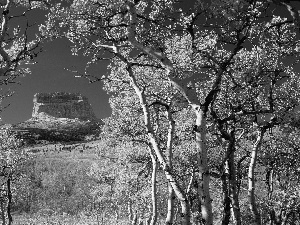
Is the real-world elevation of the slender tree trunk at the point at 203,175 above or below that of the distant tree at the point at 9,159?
below

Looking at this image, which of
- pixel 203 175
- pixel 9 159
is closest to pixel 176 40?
pixel 203 175

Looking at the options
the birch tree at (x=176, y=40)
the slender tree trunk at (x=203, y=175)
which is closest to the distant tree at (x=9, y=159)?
the birch tree at (x=176, y=40)

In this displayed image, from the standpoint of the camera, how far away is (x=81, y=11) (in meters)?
14.1

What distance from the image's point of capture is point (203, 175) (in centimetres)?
930

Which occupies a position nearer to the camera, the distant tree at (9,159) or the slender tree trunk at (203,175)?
the slender tree trunk at (203,175)

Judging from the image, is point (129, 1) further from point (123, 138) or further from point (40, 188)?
point (40, 188)

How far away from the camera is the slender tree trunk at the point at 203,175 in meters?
9.16

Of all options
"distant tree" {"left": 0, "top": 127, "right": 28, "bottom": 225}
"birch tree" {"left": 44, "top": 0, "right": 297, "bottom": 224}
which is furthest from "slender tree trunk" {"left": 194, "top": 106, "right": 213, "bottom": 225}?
"distant tree" {"left": 0, "top": 127, "right": 28, "bottom": 225}

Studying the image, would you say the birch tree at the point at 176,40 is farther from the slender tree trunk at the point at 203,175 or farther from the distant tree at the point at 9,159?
the distant tree at the point at 9,159

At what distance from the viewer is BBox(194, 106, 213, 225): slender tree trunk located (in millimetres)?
9156

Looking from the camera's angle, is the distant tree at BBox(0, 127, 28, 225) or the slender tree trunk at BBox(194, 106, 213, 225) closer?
the slender tree trunk at BBox(194, 106, 213, 225)

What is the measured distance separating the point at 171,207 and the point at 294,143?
58.3 ft

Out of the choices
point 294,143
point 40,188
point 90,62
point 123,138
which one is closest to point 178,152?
point 123,138

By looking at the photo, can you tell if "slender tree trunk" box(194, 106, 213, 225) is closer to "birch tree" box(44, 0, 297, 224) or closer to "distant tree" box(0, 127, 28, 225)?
"birch tree" box(44, 0, 297, 224)
